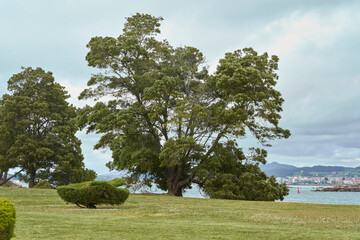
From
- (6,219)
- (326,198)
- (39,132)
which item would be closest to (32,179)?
(39,132)

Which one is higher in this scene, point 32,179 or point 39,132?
point 39,132

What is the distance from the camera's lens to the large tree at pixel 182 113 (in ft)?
102

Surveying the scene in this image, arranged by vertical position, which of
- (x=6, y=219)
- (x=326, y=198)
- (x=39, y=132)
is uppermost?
(x=39, y=132)

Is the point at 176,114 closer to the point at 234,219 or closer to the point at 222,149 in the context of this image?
the point at 222,149

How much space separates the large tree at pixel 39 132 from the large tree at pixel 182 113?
7681 millimetres

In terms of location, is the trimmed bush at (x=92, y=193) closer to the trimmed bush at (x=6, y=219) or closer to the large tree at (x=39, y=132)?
the trimmed bush at (x=6, y=219)

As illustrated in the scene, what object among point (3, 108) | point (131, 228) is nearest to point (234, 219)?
point (131, 228)

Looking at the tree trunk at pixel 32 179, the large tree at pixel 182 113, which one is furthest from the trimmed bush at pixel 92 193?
the tree trunk at pixel 32 179

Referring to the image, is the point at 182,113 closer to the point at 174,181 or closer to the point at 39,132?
the point at 174,181

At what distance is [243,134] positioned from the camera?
31.5m

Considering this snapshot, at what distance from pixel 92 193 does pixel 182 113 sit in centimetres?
1289

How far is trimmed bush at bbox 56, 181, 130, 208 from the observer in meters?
18.5

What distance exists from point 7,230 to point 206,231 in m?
6.06

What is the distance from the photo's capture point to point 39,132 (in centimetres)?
4294
